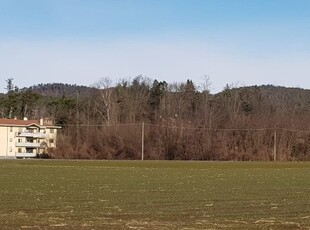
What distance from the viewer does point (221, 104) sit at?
127438 mm

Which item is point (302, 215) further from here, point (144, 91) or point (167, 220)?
point (144, 91)

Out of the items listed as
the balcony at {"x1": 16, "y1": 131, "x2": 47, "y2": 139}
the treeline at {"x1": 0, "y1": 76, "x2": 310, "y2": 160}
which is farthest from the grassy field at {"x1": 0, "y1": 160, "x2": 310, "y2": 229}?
the balcony at {"x1": 16, "y1": 131, "x2": 47, "y2": 139}

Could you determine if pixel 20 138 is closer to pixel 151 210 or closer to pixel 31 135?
pixel 31 135

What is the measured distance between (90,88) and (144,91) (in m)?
13.3

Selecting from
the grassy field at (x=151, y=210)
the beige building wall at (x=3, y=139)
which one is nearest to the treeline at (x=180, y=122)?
the beige building wall at (x=3, y=139)

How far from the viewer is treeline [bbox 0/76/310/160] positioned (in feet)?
340

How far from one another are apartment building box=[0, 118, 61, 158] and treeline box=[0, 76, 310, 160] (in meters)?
4.88

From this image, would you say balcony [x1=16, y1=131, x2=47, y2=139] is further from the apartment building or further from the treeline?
the treeline

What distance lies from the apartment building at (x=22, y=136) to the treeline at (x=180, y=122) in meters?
4.88

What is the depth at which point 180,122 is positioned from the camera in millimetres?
111438

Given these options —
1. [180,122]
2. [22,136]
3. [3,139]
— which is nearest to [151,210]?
[180,122]

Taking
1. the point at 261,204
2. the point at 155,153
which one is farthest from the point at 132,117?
Answer: the point at 261,204

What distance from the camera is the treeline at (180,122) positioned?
10375cm

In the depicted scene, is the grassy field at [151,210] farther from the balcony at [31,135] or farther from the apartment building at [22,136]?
the balcony at [31,135]
